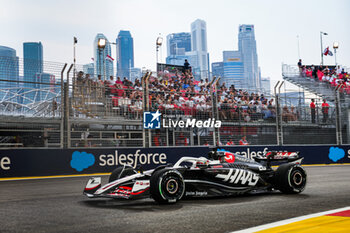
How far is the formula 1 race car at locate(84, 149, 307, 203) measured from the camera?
6.16 m

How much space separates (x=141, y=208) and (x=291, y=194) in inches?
118

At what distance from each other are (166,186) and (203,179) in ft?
3.01

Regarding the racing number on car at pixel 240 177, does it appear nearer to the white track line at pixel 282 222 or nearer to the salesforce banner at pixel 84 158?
the white track line at pixel 282 222

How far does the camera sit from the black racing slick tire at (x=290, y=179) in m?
7.38

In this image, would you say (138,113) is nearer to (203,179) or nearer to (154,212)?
(203,179)

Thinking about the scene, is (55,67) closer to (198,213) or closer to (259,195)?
(259,195)

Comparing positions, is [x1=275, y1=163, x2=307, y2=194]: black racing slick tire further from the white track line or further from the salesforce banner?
the salesforce banner

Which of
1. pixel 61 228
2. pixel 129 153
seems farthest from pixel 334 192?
pixel 129 153

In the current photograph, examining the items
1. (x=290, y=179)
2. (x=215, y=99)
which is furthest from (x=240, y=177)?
(x=215, y=99)

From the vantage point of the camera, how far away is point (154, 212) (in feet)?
17.8

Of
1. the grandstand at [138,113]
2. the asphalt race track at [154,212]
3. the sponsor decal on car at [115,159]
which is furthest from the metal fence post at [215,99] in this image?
the asphalt race track at [154,212]

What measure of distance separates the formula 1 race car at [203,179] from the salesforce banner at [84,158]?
718cm

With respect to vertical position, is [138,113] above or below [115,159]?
above

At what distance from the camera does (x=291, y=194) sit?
744cm
